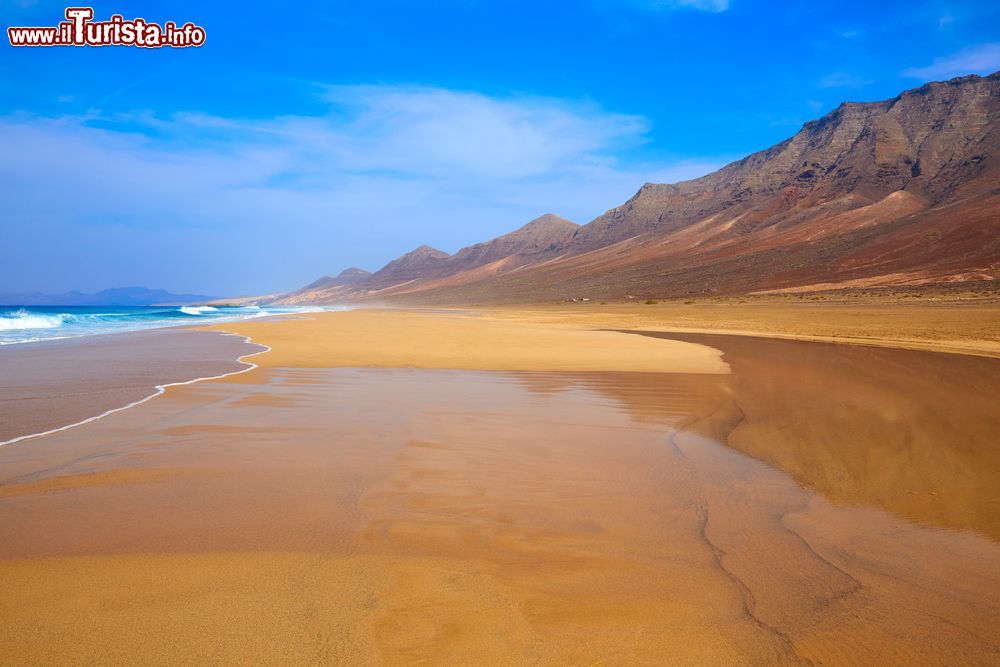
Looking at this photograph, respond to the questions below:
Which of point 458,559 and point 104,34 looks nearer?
point 458,559

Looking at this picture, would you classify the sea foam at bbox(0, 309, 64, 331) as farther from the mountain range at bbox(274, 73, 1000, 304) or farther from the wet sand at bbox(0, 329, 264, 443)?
the mountain range at bbox(274, 73, 1000, 304)

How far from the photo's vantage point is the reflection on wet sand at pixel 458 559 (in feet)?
9.36

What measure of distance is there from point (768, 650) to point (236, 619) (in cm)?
275

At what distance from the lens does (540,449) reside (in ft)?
21.8

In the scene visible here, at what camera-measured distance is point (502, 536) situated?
13.6 feet

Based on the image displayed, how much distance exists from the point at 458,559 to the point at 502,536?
1.64ft

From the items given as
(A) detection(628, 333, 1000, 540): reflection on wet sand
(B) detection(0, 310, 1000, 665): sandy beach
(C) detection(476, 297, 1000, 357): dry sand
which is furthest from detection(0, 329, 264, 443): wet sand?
(C) detection(476, 297, 1000, 357): dry sand

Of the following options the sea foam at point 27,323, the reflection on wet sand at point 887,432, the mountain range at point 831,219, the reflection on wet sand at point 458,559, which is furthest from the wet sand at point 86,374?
the mountain range at point 831,219

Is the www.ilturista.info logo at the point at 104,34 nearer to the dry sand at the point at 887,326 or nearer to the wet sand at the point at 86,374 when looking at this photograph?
the wet sand at the point at 86,374

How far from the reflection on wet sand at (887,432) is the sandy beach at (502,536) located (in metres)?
0.06

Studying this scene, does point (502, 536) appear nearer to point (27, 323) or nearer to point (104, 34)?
point (104, 34)

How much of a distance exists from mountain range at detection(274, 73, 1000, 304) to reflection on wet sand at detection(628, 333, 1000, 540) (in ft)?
173

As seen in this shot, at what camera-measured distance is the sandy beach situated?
113 inches

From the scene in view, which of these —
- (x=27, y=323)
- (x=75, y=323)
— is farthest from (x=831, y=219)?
(x=27, y=323)
